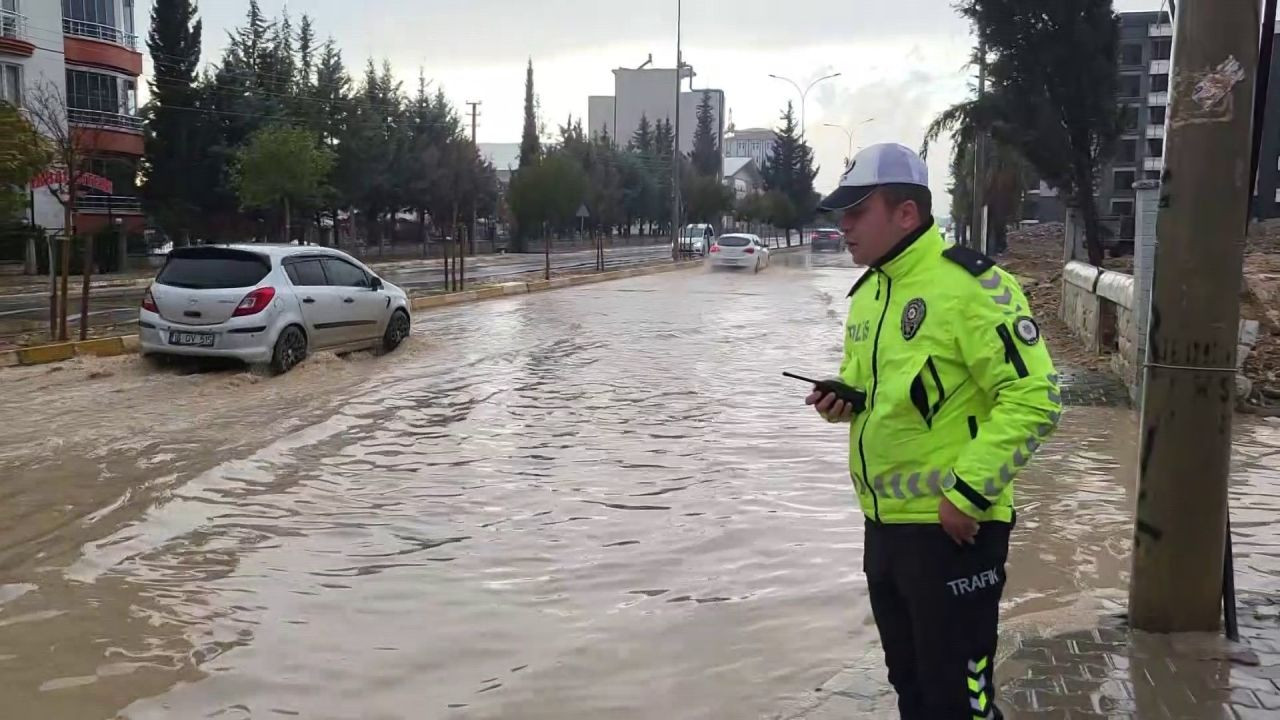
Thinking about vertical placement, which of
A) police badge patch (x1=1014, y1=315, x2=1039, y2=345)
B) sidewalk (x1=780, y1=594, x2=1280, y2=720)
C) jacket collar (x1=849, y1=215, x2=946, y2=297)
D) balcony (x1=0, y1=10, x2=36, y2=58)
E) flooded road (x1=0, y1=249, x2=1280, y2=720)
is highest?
balcony (x1=0, y1=10, x2=36, y2=58)

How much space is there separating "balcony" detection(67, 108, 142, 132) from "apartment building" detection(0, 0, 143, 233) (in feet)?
0.12

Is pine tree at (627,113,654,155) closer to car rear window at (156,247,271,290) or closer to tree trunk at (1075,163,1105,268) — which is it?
tree trunk at (1075,163,1105,268)

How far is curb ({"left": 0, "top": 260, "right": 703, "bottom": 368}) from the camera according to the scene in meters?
13.1

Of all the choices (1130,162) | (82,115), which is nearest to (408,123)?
(82,115)

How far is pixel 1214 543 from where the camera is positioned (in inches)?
162

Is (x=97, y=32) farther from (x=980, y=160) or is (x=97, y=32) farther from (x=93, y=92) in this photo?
(x=980, y=160)

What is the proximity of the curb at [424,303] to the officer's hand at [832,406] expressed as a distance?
1232cm

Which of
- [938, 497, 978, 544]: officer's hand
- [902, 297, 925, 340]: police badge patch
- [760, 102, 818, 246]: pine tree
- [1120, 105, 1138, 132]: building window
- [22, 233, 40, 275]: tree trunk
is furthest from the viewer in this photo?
[760, 102, 818, 246]: pine tree

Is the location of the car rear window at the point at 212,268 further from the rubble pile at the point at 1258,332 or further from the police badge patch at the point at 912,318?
the police badge patch at the point at 912,318

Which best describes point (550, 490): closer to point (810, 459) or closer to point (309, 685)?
point (810, 459)

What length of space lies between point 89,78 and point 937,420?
4359 centimetres

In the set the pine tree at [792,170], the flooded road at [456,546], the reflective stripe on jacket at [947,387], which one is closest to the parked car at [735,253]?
the flooded road at [456,546]

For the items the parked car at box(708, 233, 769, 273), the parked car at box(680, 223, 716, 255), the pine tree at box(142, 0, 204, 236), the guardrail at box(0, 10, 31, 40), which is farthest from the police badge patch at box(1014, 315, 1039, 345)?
the parked car at box(680, 223, 716, 255)

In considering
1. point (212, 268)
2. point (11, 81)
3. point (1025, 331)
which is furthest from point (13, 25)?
point (1025, 331)
